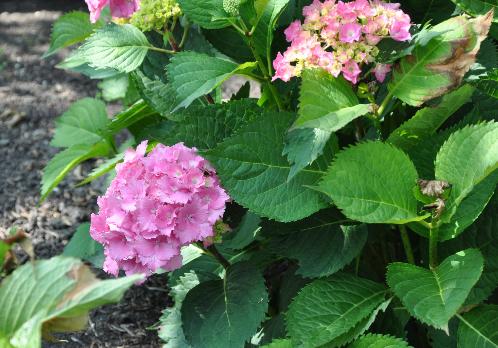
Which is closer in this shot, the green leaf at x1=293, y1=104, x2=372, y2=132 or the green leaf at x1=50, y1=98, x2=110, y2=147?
the green leaf at x1=293, y1=104, x2=372, y2=132

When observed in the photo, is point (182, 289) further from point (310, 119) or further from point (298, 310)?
point (310, 119)

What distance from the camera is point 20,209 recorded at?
9.25 feet

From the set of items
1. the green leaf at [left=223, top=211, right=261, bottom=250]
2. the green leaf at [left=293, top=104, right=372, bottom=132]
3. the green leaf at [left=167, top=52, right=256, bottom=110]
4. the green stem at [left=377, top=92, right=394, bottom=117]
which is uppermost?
the green leaf at [left=167, top=52, right=256, bottom=110]

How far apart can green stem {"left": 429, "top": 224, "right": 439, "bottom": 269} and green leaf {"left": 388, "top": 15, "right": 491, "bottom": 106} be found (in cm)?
24

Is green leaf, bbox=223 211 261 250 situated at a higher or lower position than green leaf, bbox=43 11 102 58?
lower

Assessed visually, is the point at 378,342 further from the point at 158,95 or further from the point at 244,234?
the point at 158,95

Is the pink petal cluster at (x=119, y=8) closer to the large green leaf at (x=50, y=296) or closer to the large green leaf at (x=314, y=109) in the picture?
the large green leaf at (x=314, y=109)

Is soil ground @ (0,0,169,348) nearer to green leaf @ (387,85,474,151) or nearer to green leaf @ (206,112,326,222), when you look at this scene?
green leaf @ (206,112,326,222)

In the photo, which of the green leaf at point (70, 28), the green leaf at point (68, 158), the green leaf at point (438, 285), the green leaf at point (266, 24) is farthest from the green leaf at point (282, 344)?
the green leaf at point (70, 28)

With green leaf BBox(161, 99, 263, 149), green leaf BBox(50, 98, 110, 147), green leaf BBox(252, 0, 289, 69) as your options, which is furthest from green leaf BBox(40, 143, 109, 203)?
green leaf BBox(252, 0, 289, 69)

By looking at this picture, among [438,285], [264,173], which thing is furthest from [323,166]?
[438,285]

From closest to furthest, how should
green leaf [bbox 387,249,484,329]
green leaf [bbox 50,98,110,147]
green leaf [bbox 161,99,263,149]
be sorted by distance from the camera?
green leaf [bbox 387,249,484,329]
green leaf [bbox 161,99,263,149]
green leaf [bbox 50,98,110,147]

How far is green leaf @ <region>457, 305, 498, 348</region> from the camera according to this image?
1.40 metres

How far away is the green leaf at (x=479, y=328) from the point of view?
1.40 m
